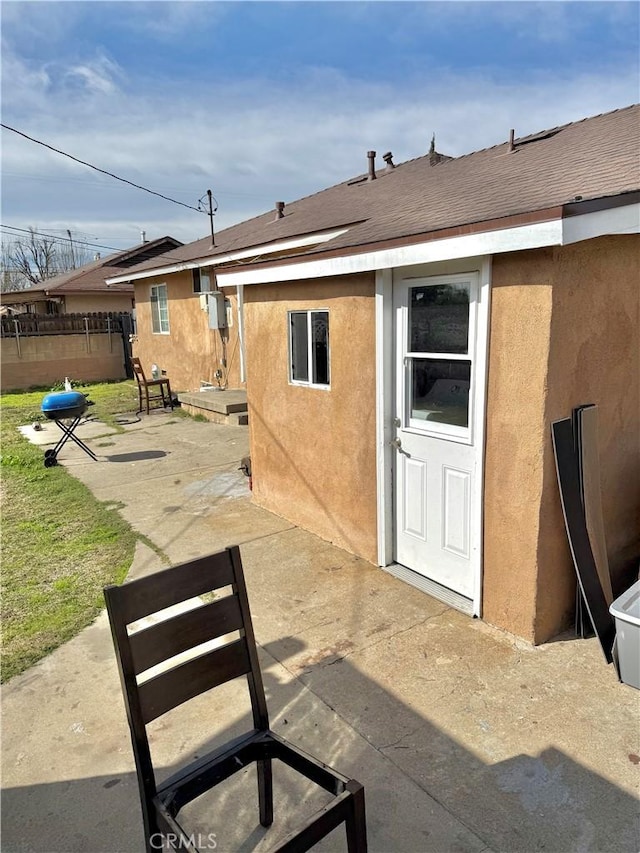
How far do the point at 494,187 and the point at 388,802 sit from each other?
4441 millimetres

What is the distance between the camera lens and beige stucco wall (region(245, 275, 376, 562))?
439cm

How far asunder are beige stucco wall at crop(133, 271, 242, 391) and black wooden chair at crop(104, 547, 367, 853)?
1052 cm

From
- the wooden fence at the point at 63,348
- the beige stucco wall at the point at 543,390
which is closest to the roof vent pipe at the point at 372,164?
the beige stucco wall at the point at 543,390

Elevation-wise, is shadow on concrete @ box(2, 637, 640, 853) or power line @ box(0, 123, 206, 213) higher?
power line @ box(0, 123, 206, 213)

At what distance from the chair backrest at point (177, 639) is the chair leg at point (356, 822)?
0.51m

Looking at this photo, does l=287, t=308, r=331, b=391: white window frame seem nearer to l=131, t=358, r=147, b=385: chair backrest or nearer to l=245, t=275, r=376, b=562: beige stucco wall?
l=245, t=275, r=376, b=562: beige stucco wall

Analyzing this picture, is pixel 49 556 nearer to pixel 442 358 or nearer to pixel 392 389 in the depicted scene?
pixel 392 389

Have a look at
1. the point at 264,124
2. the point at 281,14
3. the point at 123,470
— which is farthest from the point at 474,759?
the point at 264,124

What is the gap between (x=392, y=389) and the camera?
13.7 ft

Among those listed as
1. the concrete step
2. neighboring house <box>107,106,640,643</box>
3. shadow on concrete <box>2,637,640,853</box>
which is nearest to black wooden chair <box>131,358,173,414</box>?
the concrete step

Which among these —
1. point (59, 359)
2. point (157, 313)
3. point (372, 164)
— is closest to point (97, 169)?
point (372, 164)

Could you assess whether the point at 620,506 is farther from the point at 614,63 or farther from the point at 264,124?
the point at 264,124

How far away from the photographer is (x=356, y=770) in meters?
2.42

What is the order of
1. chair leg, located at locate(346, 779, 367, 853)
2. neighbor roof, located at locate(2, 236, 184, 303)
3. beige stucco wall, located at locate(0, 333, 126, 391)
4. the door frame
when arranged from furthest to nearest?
neighbor roof, located at locate(2, 236, 184, 303) < beige stucco wall, located at locate(0, 333, 126, 391) < the door frame < chair leg, located at locate(346, 779, 367, 853)
